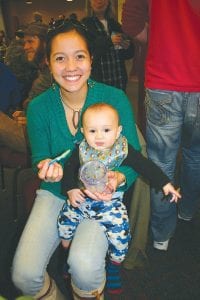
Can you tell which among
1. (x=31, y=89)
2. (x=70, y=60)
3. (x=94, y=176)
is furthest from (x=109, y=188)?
(x=31, y=89)

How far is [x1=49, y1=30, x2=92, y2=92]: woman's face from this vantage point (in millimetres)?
1397

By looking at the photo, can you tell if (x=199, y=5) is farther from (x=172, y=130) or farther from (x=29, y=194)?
(x=29, y=194)

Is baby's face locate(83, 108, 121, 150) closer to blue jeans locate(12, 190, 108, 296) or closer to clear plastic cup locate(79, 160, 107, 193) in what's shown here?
clear plastic cup locate(79, 160, 107, 193)

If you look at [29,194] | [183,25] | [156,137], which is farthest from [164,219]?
[183,25]

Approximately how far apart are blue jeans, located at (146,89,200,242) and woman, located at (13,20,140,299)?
6.7 inches

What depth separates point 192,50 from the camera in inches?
56.1

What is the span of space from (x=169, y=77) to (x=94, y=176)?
2.05 ft

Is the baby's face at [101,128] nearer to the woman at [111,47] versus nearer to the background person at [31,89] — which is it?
the background person at [31,89]

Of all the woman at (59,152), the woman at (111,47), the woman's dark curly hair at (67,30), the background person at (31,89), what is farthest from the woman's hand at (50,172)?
the woman at (111,47)

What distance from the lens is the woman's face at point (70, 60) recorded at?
1.40 m

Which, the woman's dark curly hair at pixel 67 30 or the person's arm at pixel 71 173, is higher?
the woman's dark curly hair at pixel 67 30

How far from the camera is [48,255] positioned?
1350 mm

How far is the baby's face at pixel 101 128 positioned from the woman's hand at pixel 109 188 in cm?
13

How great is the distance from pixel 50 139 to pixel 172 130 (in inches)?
24.4
